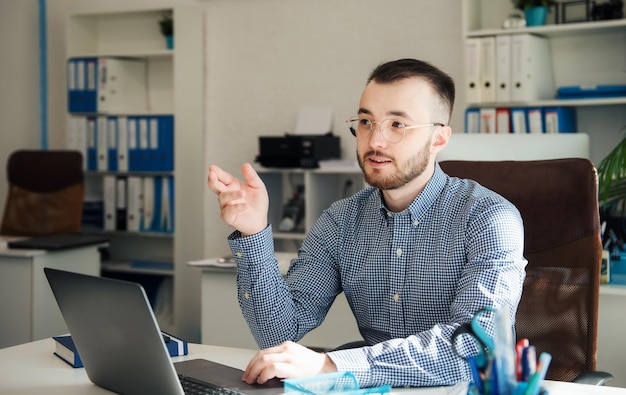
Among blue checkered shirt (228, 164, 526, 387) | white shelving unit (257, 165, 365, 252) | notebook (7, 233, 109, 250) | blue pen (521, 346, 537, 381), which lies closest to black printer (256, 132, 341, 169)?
white shelving unit (257, 165, 365, 252)

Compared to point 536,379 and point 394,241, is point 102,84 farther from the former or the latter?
point 536,379

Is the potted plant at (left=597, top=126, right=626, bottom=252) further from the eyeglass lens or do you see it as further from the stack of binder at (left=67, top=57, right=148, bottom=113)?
the stack of binder at (left=67, top=57, right=148, bottom=113)

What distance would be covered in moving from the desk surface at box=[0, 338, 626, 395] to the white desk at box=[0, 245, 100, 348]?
7.56 feet

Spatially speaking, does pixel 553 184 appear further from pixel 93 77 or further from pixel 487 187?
pixel 93 77

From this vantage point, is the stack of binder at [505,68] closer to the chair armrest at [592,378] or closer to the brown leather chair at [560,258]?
the brown leather chair at [560,258]

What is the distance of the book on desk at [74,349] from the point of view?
166 centimetres

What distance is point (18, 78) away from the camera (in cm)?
586

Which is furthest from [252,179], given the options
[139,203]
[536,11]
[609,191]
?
[139,203]

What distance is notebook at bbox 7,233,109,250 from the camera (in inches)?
161

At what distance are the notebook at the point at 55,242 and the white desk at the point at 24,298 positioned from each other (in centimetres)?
5

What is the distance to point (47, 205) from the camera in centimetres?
480

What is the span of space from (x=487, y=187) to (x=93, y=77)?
3920mm

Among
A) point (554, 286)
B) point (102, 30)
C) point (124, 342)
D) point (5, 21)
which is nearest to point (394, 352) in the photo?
point (124, 342)

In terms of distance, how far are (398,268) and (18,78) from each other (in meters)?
4.73
